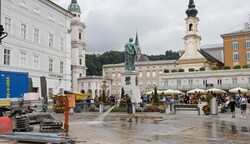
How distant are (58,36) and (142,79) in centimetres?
7037

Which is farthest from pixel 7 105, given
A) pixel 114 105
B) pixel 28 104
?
pixel 114 105

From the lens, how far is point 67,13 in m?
50.0

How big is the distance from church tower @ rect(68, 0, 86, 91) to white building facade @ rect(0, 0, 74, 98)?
4765 cm

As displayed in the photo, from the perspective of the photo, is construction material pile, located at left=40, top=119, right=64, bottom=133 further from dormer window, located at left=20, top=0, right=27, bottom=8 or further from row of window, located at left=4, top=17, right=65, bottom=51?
dormer window, located at left=20, top=0, right=27, bottom=8

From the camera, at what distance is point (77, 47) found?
9869 cm

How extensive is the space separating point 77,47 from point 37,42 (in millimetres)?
56092

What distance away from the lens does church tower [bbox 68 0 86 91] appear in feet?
322

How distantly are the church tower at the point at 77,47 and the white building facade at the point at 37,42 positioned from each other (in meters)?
47.7

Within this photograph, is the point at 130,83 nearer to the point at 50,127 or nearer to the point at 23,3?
the point at 50,127

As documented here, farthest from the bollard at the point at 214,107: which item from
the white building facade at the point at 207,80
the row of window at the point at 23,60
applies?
the white building facade at the point at 207,80

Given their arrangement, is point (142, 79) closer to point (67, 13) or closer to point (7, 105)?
point (67, 13)

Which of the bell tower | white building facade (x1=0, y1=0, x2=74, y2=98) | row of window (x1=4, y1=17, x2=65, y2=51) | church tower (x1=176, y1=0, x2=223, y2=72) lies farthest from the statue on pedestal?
the bell tower

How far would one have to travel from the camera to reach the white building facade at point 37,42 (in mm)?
37219

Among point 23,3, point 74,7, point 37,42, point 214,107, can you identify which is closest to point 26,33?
point 37,42
